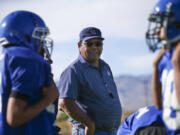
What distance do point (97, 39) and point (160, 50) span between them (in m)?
2.51

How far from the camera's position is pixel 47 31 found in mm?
4383

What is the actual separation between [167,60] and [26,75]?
3.83ft

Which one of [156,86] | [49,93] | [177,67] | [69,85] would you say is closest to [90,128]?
[69,85]

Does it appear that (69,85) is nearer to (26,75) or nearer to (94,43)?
(94,43)

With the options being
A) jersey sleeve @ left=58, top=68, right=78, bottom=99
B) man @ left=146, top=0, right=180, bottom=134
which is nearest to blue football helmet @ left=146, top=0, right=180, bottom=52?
man @ left=146, top=0, right=180, bottom=134

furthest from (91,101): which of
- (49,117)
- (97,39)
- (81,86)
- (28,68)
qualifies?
(28,68)

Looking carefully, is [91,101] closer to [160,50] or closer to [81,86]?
[81,86]

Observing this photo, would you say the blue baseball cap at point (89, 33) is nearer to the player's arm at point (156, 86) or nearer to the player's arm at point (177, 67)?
the player's arm at point (156, 86)

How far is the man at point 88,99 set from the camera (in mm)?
5809

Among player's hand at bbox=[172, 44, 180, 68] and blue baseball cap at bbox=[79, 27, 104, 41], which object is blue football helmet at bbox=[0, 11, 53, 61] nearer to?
player's hand at bbox=[172, 44, 180, 68]

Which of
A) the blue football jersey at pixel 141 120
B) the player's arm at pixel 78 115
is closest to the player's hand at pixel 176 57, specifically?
the blue football jersey at pixel 141 120

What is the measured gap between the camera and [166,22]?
12.7 ft

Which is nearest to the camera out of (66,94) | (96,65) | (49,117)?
(49,117)

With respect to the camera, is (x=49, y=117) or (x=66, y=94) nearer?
(x=49, y=117)
